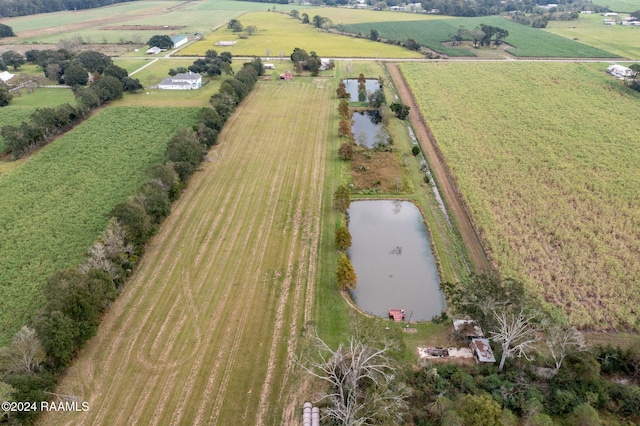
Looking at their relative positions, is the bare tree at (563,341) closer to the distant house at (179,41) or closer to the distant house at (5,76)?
the distant house at (5,76)

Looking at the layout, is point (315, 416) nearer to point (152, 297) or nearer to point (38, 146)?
point (152, 297)

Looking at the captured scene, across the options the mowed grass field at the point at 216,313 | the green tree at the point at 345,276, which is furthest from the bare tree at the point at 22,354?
the green tree at the point at 345,276

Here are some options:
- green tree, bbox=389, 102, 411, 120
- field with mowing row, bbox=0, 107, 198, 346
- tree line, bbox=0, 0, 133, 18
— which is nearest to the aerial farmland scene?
field with mowing row, bbox=0, 107, 198, 346

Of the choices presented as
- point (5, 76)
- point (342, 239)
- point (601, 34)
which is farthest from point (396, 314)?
point (601, 34)

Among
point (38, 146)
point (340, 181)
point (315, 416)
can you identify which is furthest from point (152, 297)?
point (38, 146)

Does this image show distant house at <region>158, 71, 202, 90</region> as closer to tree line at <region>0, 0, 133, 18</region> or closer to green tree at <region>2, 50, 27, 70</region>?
green tree at <region>2, 50, 27, 70</region>

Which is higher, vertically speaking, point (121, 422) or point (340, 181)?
point (340, 181)
